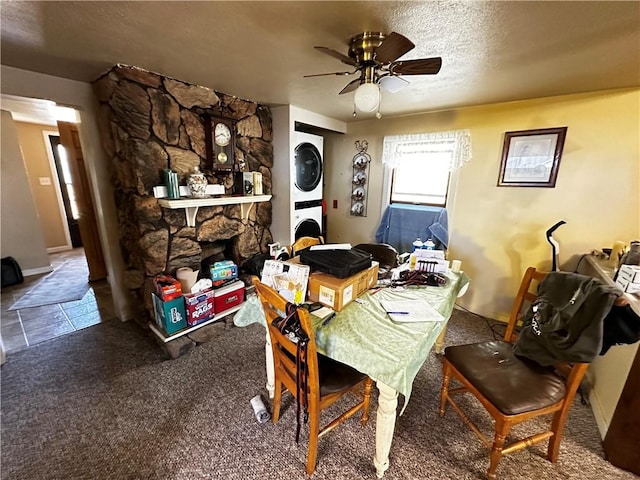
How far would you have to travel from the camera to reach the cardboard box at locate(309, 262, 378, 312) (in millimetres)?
1324

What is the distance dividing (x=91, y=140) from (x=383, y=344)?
2.86m

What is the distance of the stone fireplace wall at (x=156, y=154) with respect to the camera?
6.44ft

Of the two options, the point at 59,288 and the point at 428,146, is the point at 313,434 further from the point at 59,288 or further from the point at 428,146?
the point at 59,288

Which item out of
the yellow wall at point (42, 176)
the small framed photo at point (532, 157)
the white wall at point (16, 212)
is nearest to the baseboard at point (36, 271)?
the white wall at point (16, 212)

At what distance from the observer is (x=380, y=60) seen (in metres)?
1.29

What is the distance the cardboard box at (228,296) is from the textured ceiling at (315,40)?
1.82 meters

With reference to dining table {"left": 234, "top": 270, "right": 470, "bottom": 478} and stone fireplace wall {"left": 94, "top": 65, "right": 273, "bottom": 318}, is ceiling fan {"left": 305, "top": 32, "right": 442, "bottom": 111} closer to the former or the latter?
dining table {"left": 234, "top": 270, "right": 470, "bottom": 478}

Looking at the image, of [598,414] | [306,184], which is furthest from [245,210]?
[598,414]

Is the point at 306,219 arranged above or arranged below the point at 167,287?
above

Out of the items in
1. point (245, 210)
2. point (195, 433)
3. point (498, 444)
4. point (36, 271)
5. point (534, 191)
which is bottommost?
point (195, 433)

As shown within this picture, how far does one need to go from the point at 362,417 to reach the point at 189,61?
8.25ft

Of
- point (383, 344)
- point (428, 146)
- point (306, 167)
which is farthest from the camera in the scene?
point (306, 167)

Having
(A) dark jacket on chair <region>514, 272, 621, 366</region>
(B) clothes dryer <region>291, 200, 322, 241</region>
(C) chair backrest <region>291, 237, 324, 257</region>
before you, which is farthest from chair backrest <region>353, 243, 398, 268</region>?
(B) clothes dryer <region>291, 200, 322, 241</region>

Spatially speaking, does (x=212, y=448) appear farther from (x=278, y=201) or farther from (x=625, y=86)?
(x=625, y=86)
